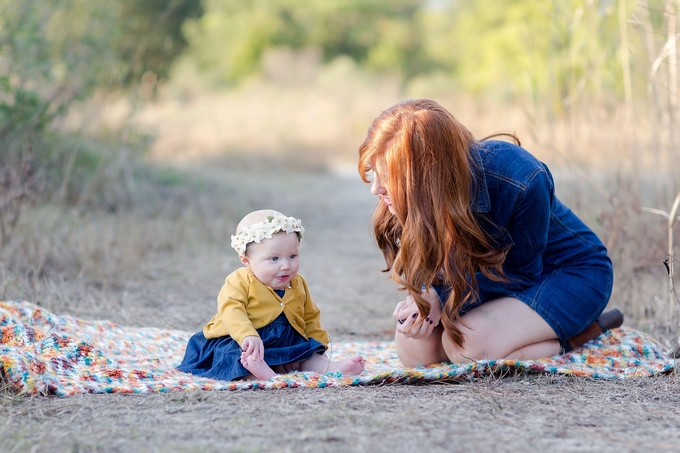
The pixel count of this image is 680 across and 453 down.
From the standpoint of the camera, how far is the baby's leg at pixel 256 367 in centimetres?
234

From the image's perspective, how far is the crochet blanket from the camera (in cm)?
225

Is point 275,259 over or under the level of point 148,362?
over

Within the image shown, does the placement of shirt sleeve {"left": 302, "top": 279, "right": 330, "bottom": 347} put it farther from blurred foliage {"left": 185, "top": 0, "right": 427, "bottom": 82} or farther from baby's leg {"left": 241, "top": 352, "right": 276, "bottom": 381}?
blurred foliage {"left": 185, "top": 0, "right": 427, "bottom": 82}

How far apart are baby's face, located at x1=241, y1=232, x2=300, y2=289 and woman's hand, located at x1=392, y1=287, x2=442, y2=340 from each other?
40cm

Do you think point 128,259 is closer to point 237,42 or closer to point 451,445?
point 451,445

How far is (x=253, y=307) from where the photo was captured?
247 centimetres

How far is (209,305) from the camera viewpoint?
3.75 metres

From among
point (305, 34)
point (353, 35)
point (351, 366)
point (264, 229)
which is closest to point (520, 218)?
point (351, 366)

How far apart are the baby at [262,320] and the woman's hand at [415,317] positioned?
0.20 metres

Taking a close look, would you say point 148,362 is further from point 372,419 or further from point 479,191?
point 479,191

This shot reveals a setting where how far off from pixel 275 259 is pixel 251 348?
0.31m

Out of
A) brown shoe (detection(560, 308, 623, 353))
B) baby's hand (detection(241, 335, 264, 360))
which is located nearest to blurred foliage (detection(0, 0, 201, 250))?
baby's hand (detection(241, 335, 264, 360))

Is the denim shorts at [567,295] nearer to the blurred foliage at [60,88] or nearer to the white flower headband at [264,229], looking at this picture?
the white flower headband at [264,229]

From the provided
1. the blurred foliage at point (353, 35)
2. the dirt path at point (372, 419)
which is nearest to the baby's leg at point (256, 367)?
the dirt path at point (372, 419)
